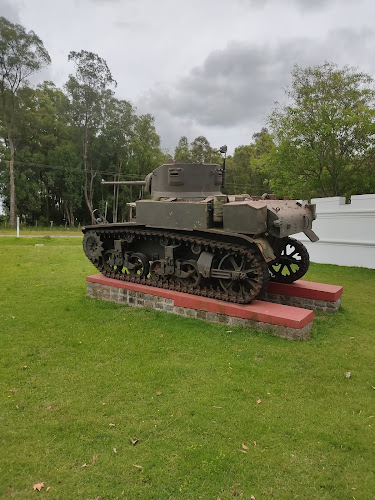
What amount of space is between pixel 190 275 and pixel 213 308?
0.98 meters

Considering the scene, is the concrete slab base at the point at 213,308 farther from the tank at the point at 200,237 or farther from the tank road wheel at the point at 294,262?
the tank road wheel at the point at 294,262

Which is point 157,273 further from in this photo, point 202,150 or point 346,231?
point 202,150

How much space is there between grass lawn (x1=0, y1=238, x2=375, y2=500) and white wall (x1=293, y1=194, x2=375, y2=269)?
19.5 ft

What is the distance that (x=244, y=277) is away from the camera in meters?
Answer: 6.38

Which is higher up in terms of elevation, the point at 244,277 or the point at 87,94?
the point at 87,94

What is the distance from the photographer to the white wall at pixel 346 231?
12.2 metres

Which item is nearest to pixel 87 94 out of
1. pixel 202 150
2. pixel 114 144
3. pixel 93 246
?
pixel 114 144

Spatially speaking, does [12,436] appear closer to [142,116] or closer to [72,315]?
[72,315]

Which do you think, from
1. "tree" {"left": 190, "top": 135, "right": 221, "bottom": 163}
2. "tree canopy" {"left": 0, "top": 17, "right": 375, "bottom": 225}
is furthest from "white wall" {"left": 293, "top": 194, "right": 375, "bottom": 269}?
"tree" {"left": 190, "top": 135, "right": 221, "bottom": 163}

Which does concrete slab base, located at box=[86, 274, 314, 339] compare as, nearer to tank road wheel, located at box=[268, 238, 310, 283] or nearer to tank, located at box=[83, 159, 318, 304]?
tank, located at box=[83, 159, 318, 304]

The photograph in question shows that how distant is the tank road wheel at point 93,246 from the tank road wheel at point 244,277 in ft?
9.82

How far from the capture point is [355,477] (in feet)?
10.2

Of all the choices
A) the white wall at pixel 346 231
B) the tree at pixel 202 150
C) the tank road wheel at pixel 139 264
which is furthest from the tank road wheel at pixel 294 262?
the tree at pixel 202 150

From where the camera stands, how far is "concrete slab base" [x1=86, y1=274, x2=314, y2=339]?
19.7 feet
